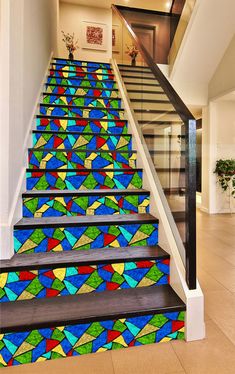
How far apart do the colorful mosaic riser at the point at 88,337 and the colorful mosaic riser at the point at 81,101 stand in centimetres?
269

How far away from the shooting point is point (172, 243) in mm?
1774

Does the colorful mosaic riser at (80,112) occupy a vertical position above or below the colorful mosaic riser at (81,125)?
above

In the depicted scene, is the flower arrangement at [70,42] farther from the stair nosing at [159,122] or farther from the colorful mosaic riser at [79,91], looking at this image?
the stair nosing at [159,122]

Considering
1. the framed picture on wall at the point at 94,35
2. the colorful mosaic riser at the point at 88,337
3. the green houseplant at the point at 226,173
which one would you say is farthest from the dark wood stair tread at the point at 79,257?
the framed picture on wall at the point at 94,35

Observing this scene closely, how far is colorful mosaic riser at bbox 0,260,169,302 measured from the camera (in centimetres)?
158

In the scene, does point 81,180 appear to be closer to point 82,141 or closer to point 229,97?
point 82,141

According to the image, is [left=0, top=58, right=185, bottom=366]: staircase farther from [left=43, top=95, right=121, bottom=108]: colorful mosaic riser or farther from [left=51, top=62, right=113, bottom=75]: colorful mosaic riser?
[left=51, top=62, right=113, bottom=75]: colorful mosaic riser

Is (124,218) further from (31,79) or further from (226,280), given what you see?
(31,79)

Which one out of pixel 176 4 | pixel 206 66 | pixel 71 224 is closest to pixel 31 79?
pixel 71 224

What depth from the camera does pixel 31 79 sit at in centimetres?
266

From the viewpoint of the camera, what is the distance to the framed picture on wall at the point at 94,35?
7.05m

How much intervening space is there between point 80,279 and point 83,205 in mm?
665

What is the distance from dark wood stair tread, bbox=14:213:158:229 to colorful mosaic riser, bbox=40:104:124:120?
1555mm

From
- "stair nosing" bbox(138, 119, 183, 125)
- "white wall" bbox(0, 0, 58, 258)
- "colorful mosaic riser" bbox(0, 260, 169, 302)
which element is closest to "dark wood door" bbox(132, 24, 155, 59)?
"stair nosing" bbox(138, 119, 183, 125)
